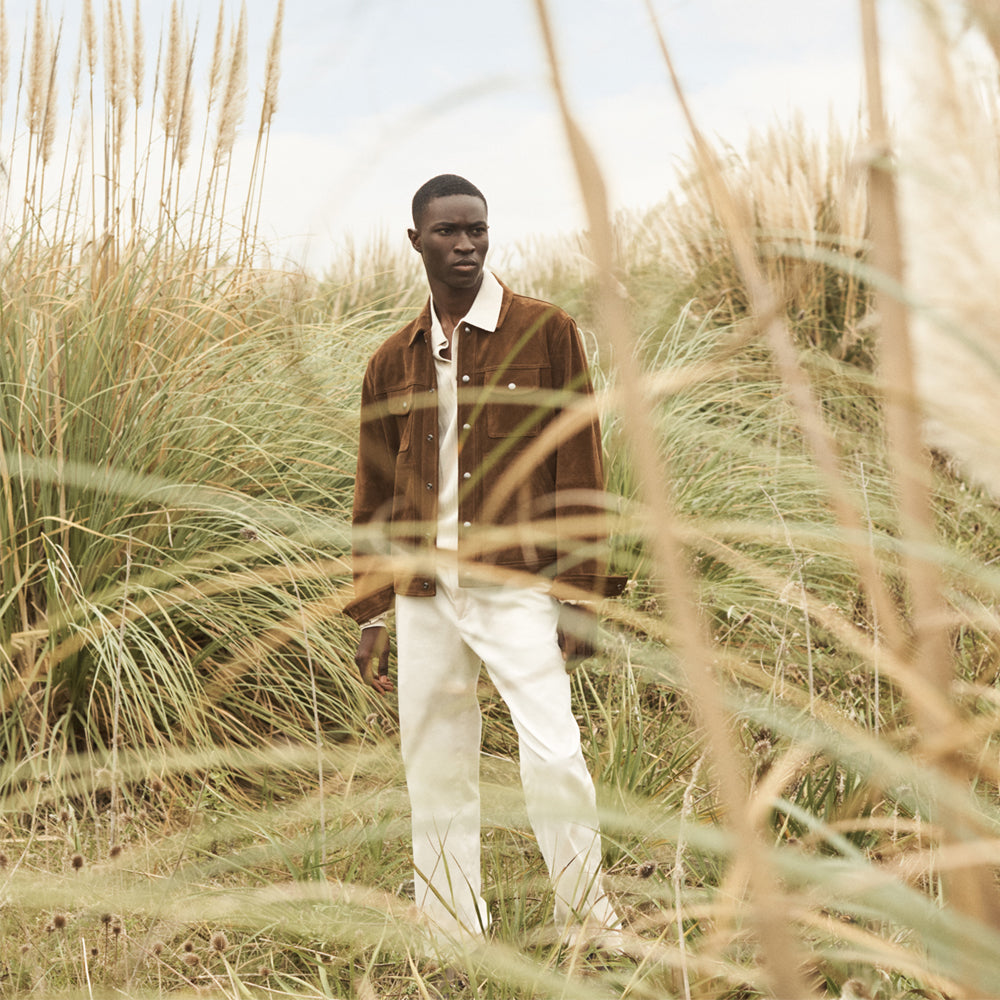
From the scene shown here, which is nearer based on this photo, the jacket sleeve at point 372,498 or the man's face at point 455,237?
the man's face at point 455,237

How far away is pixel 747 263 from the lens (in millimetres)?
449

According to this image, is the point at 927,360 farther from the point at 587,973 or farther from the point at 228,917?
the point at 228,917

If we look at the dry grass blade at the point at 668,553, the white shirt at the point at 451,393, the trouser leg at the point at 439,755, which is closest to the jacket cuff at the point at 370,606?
the trouser leg at the point at 439,755

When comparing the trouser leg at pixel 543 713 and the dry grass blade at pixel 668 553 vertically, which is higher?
the dry grass blade at pixel 668 553

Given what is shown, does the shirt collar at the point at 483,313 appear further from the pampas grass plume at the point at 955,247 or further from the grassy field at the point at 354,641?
the pampas grass plume at the point at 955,247

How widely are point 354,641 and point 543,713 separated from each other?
51.4 inches

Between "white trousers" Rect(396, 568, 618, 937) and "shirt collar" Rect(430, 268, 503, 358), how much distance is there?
1.75 ft

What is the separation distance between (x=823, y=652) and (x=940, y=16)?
9.37 ft

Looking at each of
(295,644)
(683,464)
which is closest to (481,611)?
(295,644)

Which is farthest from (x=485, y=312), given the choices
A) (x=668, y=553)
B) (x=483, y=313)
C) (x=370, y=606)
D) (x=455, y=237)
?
(x=668, y=553)

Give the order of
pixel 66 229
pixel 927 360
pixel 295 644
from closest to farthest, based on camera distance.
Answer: pixel 927 360 → pixel 295 644 → pixel 66 229

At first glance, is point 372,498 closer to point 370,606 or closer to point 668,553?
point 370,606

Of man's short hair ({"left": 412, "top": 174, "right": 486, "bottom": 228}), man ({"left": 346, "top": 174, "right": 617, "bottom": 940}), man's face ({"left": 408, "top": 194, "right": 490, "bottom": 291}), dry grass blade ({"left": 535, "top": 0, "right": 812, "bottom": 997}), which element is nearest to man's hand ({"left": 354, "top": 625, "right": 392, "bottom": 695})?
man ({"left": 346, "top": 174, "right": 617, "bottom": 940})

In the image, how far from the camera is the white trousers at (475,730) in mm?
2148
